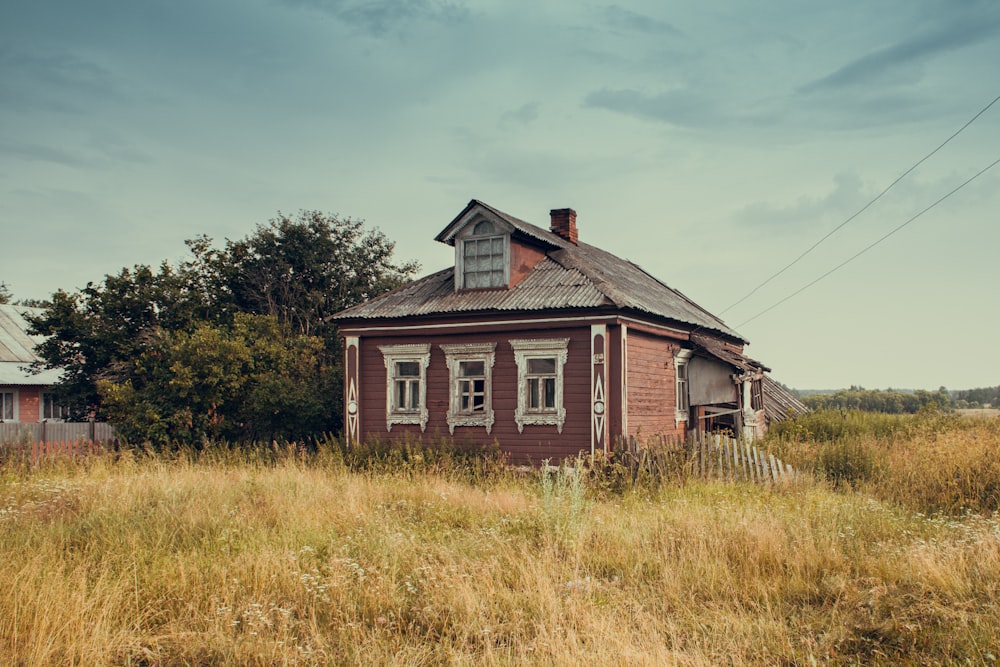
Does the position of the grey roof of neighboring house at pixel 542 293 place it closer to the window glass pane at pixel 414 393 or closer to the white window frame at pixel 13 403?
the window glass pane at pixel 414 393

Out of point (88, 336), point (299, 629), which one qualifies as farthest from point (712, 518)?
point (88, 336)

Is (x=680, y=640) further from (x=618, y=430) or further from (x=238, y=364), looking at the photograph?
(x=238, y=364)

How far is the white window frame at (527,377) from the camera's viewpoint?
16.1 m

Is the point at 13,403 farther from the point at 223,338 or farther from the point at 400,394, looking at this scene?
the point at 400,394

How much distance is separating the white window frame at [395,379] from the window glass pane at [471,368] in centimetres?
82

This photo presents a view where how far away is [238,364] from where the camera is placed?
788 inches

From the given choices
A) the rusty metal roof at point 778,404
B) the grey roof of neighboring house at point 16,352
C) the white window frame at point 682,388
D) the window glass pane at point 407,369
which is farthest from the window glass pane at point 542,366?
the grey roof of neighboring house at point 16,352

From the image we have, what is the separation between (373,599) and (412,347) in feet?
37.8

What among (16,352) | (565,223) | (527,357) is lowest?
(527,357)

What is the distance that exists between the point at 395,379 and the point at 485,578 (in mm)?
11536

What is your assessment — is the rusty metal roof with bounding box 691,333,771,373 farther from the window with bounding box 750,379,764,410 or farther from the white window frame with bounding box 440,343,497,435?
the white window frame with bounding box 440,343,497,435

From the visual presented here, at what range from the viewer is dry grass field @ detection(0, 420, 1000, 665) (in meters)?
5.62

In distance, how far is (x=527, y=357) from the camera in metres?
16.6

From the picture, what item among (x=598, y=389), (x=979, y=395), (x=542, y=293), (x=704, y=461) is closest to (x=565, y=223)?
(x=542, y=293)
